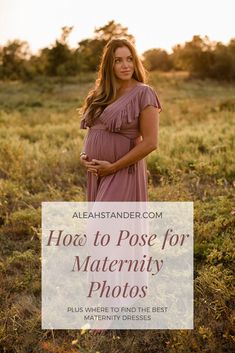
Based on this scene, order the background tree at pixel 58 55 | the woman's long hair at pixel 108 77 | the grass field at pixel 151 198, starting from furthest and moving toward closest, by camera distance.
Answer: the background tree at pixel 58 55 < the grass field at pixel 151 198 < the woman's long hair at pixel 108 77

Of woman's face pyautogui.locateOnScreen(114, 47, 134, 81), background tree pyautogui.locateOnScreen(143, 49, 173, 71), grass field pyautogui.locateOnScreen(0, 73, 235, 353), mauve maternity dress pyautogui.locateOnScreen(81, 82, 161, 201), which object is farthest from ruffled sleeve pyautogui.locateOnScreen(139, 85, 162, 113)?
background tree pyautogui.locateOnScreen(143, 49, 173, 71)

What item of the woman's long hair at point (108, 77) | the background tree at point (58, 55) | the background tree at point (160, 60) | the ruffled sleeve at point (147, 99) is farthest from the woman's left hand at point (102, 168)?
the background tree at point (160, 60)

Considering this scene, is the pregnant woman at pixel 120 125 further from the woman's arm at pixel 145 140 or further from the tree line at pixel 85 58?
the tree line at pixel 85 58

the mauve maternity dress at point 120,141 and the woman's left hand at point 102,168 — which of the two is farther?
the woman's left hand at point 102,168

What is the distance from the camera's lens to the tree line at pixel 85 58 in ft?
116

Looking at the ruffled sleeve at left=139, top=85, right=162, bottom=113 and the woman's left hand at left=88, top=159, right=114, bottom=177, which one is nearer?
the ruffled sleeve at left=139, top=85, right=162, bottom=113

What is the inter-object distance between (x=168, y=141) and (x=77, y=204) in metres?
3.97

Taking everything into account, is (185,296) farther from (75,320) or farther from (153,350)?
(75,320)

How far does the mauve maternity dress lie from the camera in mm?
3438

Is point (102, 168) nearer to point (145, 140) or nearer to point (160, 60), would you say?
point (145, 140)

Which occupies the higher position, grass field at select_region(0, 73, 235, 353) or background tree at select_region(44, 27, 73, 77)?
background tree at select_region(44, 27, 73, 77)

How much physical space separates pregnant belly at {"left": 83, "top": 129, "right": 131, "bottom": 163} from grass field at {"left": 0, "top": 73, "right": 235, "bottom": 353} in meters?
1.34

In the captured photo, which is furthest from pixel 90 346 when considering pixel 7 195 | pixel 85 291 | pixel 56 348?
pixel 7 195

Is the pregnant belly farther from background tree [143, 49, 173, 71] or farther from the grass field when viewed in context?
background tree [143, 49, 173, 71]
